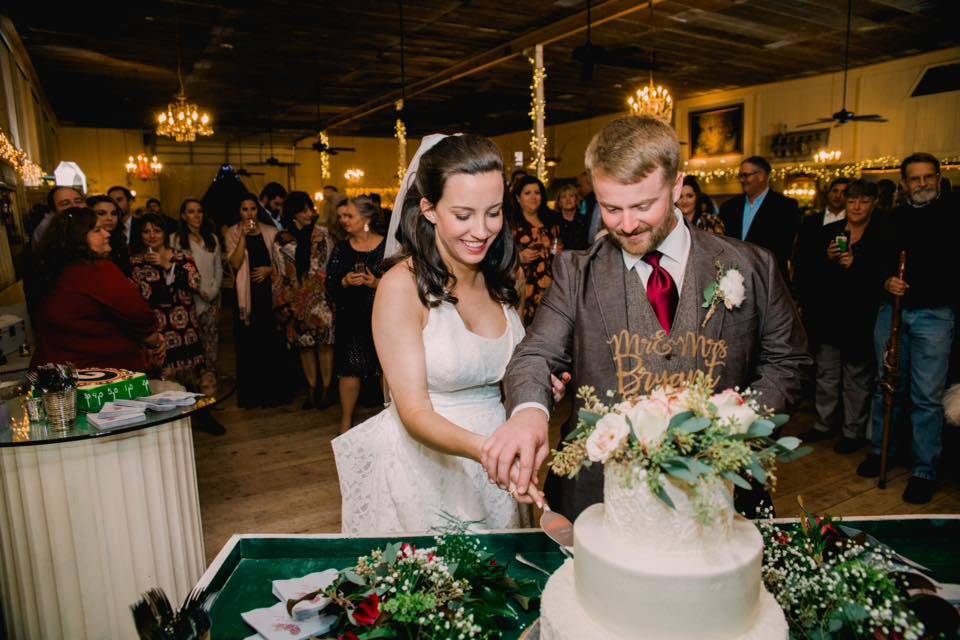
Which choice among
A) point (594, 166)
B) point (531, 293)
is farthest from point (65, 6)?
point (594, 166)

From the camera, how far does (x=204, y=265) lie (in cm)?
559

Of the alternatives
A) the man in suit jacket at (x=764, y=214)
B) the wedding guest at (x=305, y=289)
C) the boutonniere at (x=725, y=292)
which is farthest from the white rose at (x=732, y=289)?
the wedding guest at (x=305, y=289)

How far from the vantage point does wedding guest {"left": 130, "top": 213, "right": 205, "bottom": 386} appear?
4.64m

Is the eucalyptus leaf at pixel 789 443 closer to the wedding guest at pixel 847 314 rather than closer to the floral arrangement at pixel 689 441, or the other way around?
the floral arrangement at pixel 689 441

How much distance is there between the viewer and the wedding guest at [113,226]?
14.7ft

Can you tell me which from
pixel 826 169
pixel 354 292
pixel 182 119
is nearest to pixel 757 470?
pixel 354 292

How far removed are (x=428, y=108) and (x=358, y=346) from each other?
1061cm

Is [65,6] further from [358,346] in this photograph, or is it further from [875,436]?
[875,436]

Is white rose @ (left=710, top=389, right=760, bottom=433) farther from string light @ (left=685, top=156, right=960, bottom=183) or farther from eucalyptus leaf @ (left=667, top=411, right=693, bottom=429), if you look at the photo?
string light @ (left=685, top=156, right=960, bottom=183)

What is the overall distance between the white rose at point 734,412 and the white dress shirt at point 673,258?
0.67 m

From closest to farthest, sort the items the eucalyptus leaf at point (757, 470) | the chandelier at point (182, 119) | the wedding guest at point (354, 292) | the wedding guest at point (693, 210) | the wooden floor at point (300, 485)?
the eucalyptus leaf at point (757, 470) → the wooden floor at point (300, 485) → the wedding guest at point (354, 292) → the wedding guest at point (693, 210) → the chandelier at point (182, 119)

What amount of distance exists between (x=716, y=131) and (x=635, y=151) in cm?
1313

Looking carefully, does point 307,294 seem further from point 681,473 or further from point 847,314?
point 681,473

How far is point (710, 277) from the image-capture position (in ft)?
5.30
